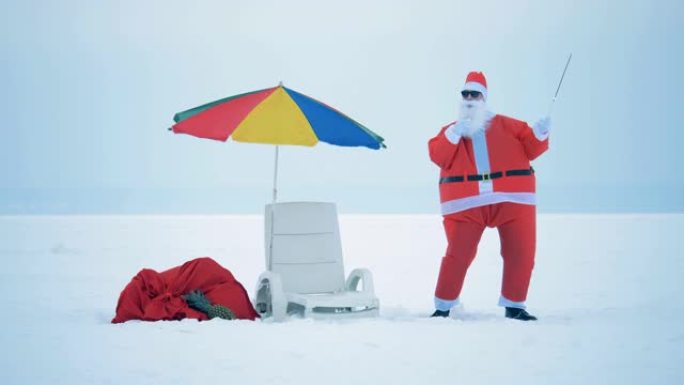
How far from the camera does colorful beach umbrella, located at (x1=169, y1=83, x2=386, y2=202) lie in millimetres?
6520

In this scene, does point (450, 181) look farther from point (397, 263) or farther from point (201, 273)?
point (397, 263)

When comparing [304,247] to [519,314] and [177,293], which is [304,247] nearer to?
[177,293]

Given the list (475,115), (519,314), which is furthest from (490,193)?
(519,314)

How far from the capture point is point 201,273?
6.79 m

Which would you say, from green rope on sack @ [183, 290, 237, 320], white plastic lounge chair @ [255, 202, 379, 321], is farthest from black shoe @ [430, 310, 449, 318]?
green rope on sack @ [183, 290, 237, 320]

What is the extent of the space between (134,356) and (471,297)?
427cm

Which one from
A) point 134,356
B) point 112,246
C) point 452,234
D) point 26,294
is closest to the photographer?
point 134,356

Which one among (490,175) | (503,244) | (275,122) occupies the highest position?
(275,122)

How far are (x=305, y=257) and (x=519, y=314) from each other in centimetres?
164

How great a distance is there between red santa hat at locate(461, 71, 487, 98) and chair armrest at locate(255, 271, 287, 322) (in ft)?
6.53

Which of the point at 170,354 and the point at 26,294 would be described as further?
the point at 26,294

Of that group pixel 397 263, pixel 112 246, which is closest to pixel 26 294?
pixel 397 263

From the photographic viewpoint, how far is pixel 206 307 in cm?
655

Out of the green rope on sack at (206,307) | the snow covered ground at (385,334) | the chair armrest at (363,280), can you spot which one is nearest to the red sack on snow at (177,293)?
the green rope on sack at (206,307)
